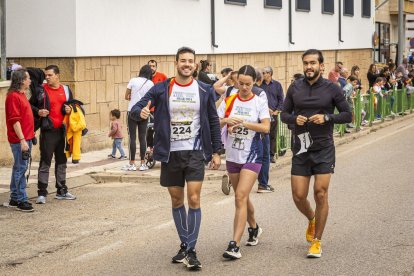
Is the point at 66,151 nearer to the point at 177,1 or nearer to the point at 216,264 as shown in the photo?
the point at 216,264

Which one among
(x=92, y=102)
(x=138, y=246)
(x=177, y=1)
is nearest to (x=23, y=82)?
(x=138, y=246)

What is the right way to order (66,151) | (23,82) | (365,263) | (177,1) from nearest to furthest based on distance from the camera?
1. (365,263)
2. (23,82)
3. (66,151)
4. (177,1)

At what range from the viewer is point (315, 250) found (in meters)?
8.86

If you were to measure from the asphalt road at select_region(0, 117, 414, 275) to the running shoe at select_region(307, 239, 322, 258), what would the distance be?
92 mm

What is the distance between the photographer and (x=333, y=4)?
119 feet

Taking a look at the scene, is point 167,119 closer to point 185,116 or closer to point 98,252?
point 185,116

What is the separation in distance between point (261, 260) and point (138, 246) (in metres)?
1.43

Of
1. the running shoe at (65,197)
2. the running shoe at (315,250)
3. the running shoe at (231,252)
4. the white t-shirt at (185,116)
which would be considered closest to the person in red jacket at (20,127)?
the running shoe at (65,197)

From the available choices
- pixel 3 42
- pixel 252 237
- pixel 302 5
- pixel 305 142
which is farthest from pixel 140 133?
pixel 302 5

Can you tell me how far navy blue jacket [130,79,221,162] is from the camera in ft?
28.1

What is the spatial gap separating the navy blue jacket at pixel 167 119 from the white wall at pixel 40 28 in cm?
1029

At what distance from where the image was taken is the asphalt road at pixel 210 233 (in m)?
8.57

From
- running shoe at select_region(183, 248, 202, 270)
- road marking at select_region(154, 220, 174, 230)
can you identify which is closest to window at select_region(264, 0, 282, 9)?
road marking at select_region(154, 220, 174, 230)

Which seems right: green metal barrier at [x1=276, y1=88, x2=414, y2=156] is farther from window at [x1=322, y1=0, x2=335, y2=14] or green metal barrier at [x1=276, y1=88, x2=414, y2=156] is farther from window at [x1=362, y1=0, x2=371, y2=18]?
window at [x1=362, y1=0, x2=371, y2=18]
